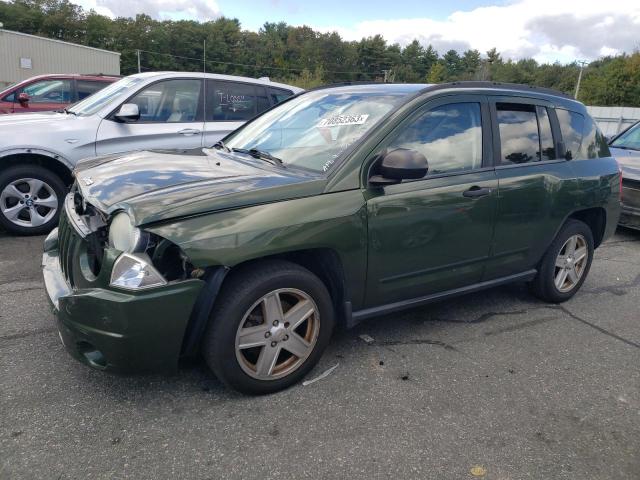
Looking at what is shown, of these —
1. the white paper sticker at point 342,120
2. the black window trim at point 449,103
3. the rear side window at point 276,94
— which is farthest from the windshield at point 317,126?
the rear side window at point 276,94

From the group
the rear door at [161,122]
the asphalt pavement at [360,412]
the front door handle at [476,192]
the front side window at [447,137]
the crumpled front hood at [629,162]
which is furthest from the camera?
the crumpled front hood at [629,162]

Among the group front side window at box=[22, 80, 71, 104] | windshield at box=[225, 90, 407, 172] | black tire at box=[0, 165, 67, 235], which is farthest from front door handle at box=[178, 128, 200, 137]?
front side window at box=[22, 80, 71, 104]

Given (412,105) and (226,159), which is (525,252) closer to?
(412,105)

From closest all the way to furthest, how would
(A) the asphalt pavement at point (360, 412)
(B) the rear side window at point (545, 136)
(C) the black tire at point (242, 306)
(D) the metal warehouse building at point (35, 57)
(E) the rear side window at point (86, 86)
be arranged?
1. (A) the asphalt pavement at point (360, 412)
2. (C) the black tire at point (242, 306)
3. (B) the rear side window at point (545, 136)
4. (E) the rear side window at point (86, 86)
5. (D) the metal warehouse building at point (35, 57)

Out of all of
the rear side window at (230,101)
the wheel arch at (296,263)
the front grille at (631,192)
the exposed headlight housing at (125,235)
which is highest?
the rear side window at (230,101)

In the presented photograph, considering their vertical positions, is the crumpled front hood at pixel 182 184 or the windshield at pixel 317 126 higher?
the windshield at pixel 317 126

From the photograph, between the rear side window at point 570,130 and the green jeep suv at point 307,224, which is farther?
the rear side window at point 570,130

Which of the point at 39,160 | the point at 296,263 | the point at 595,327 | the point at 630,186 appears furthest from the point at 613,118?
the point at 296,263

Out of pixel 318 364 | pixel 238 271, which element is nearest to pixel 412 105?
pixel 238 271

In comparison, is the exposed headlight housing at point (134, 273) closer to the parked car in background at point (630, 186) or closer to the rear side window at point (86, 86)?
the parked car in background at point (630, 186)

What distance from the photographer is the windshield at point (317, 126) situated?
10.2 ft

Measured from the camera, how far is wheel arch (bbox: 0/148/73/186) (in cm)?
518

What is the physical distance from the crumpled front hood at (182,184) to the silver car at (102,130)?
81.1 inches

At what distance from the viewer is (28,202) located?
5.35m
